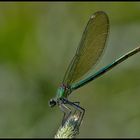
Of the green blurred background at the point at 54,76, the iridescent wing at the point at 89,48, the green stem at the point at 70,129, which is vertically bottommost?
the green blurred background at the point at 54,76

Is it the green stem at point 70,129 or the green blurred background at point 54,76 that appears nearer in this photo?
the green stem at point 70,129

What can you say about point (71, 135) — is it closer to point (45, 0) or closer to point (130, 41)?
point (130, 41)

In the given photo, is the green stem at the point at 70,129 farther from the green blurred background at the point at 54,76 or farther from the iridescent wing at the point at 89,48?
the green blurred background at the point at 54,76

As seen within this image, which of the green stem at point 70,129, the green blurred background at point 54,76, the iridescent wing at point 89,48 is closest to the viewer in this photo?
the green stem at point 70,129

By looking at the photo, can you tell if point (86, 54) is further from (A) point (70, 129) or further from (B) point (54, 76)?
(A) point (70, 129)

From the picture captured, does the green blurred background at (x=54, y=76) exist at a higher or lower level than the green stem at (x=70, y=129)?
lower

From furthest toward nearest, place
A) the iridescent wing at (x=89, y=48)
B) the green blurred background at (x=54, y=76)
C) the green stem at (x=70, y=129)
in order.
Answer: the green blurred background at (x=54, y=76) < the iridescent wing at (x=89, y=48) < the green stem at (x=70, y=129)

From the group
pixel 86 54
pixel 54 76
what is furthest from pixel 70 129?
pixel 54 76

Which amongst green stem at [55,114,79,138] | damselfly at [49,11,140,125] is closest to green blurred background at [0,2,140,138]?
damselfly at [49,11,140,125]

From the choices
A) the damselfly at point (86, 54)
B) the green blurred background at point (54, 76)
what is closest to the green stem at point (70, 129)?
the damselfly at point (86, 54)
